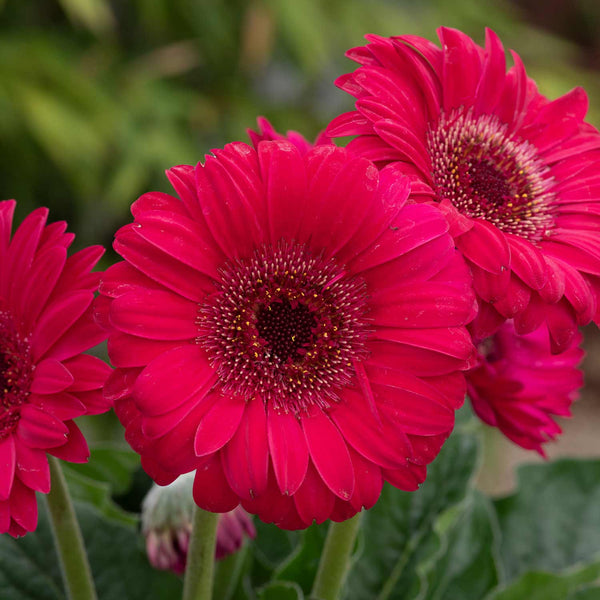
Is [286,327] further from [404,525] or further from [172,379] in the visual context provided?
[404,525]

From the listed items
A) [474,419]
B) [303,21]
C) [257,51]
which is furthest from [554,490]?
[257,51]

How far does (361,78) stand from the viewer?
0.39m

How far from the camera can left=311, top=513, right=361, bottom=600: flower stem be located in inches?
16.8

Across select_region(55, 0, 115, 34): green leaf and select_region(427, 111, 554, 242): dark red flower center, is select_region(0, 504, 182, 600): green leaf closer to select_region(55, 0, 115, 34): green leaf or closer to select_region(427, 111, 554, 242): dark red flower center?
select_region(427, 111, 554, 242): dark red flower center

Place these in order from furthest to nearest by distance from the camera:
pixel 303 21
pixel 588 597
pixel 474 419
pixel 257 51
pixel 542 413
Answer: pixel 257 51, pixel 303 21, pixel 474 419, pixel 588 597, pixel 542 413

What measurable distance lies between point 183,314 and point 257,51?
6.49 feet

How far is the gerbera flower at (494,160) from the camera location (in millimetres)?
370

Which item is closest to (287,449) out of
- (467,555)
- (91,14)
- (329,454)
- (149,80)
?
(329,454)

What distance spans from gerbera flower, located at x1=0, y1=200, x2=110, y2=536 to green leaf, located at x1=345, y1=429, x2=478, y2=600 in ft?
0.99

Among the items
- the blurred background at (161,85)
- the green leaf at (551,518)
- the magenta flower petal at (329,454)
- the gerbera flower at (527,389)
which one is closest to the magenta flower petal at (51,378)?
the magenta flower petal at (329,454)

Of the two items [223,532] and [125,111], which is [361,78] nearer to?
[223,532]

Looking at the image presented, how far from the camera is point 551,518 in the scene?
0.71m

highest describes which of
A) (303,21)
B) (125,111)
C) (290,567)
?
(303,21)

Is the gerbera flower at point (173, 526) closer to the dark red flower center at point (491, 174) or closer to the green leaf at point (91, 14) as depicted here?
the dark red flower center at point (491, 174)
